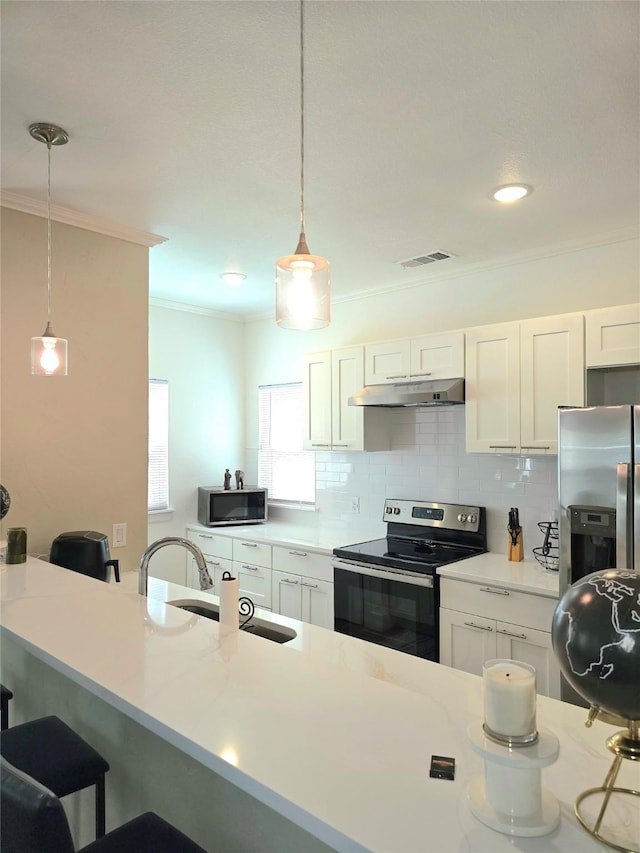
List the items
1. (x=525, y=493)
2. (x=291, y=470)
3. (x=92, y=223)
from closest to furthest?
(x=92, y=223), (x=525, y=493), (x=291, y=470)

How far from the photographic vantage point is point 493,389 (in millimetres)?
3375

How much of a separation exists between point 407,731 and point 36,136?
89.7 inches

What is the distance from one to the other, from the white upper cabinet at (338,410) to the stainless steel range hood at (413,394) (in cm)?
16

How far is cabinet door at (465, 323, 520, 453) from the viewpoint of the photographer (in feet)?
10.8

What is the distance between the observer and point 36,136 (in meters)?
2.17

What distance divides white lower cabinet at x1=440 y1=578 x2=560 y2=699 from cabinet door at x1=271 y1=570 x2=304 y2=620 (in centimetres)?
113

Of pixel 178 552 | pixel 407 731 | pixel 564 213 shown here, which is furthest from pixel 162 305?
pixel 407 731

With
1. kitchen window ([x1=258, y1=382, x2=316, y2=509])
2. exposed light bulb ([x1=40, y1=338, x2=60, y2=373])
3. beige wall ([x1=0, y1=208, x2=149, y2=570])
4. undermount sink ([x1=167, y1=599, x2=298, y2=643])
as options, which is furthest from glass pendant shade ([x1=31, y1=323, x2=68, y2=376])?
kitchen window ([x1=258, y1=382, x2=316, y2=509])

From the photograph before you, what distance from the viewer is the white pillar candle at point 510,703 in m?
0.87

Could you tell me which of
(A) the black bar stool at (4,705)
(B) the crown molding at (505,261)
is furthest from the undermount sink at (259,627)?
(B) the crown molding at (505,261)

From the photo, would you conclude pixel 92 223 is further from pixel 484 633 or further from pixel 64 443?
pixel 484 633

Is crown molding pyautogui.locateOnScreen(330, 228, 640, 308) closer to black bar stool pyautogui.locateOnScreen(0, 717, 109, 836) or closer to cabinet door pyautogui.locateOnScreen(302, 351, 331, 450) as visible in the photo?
cabinet door pyautogui.locateOnScreen(302, 351, 331, 450)

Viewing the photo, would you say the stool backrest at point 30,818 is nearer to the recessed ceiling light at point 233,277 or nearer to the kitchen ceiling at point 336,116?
the kitchen ceiling at point 336,116

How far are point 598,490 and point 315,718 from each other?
1917 mm
